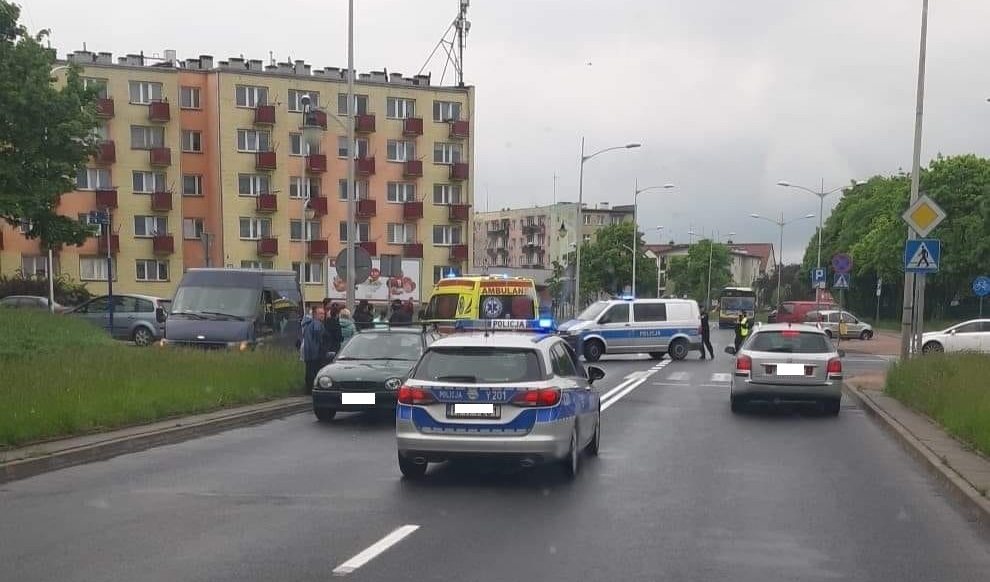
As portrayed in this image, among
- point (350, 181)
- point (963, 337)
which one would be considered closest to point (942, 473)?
point (350, 181)

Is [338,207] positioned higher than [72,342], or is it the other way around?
[338,207]

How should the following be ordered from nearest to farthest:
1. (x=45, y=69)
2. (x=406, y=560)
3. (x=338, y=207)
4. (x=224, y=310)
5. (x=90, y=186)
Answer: (x=406, y=560) → (x=224, y=310) → (x=45, y=69) → (x=90, y=186) → (x=338, y=207)

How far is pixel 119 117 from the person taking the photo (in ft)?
192

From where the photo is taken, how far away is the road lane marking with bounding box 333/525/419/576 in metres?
6.78

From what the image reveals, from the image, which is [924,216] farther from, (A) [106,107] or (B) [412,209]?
(A) [106,107]

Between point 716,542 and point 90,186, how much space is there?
56.6 metres

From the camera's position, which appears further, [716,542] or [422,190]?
[422,190]

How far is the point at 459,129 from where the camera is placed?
65.8 meters

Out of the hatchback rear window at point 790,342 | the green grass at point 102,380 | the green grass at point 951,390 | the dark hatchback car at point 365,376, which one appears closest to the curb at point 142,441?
the green grass at point 102,380

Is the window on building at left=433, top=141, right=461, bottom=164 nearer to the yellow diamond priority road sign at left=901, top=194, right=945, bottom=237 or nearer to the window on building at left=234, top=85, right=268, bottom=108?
the window on building at left=234, top=85, right=268, bottom=108

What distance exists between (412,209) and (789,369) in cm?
4999

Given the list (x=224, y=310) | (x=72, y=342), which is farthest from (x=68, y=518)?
(x=224, y=310)

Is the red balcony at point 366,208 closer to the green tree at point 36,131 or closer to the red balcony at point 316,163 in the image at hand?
the red balcony at point 316,163

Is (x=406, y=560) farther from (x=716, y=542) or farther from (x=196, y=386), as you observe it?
(x=196, y=386)
